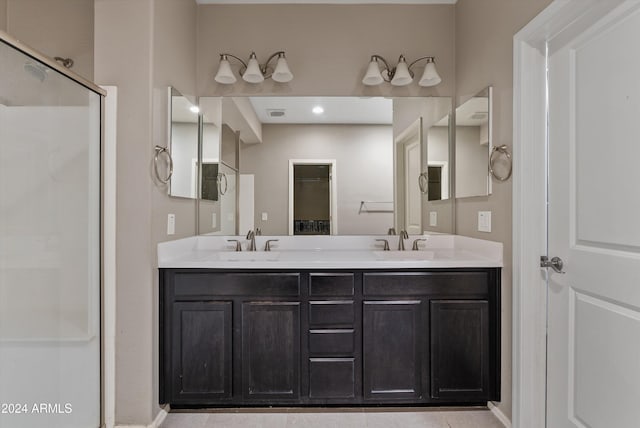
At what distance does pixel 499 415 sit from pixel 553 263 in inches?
36.5

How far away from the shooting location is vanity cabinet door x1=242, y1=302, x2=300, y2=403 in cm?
200

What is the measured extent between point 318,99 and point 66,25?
1.67 meters

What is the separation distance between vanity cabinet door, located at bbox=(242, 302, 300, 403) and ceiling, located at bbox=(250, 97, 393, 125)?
134 cm

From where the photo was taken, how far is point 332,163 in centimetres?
262

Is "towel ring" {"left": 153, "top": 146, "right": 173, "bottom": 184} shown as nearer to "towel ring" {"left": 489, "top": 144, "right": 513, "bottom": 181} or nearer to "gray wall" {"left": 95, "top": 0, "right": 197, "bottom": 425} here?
"gray wall" {"left": 95, "top": 0, "right": 197, "bottom": 425}

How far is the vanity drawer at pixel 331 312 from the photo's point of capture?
2.00m

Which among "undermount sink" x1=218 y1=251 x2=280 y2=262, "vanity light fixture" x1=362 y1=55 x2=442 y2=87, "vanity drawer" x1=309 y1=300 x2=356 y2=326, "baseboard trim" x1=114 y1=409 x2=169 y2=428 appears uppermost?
"vanity light fixture" x1=362 y1=55 x2=442 y2=87

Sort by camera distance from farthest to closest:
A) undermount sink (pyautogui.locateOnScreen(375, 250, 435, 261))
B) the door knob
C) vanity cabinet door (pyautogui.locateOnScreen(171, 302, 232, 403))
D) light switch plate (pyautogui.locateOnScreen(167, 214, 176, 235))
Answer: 1. undermount sink (pyautogui.locateOnScreen(375, 250, 435, 261))
2. light switch plate (pyautogui.locateOnScreen(167, 214, 176, 235))
3. vanity cabinet door (pyautogui.locateOnScreen(171, 302, 232, 403))
4. the door knob

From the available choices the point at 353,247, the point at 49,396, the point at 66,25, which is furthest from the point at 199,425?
the point at 66,25

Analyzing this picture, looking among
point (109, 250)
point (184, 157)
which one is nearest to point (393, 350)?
point (109, 250)

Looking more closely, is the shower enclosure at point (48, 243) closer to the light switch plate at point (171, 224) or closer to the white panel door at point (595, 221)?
the light switch plate at point (171, 224)

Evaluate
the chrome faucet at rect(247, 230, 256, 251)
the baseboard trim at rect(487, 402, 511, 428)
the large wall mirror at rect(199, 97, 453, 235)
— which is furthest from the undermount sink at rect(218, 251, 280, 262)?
the baseboard trim at rect(487, 402, 511, 428)

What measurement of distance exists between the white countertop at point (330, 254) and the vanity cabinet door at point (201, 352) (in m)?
0.26

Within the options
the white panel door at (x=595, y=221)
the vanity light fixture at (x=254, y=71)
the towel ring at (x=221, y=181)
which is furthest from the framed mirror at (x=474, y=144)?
the towel ring at (x=221, y=181)
